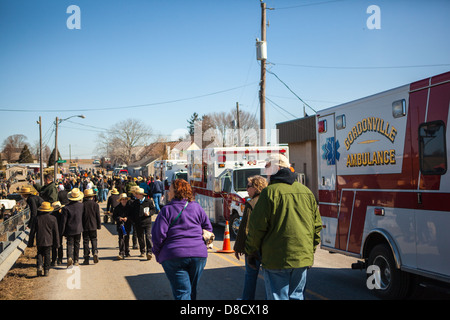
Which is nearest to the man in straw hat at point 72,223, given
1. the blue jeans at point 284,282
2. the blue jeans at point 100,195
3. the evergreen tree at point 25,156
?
the blue jeans at point 284,282

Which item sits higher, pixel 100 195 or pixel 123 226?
pixel 123 226

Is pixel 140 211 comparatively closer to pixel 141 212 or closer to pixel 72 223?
pixel 141 212

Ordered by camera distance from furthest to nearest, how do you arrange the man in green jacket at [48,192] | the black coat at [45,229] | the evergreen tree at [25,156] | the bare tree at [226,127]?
the evergreen tree at [25,156] → the bare tree at [226,127] → the man in green jacket at [48,192] → the black coat at [45,229]

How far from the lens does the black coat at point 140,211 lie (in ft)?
34.0

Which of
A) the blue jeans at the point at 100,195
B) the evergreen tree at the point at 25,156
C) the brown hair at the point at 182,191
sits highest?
the evergreen tree at the point at 25,156

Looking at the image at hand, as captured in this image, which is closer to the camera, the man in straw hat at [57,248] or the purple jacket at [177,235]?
the purple jacket at [177,235]

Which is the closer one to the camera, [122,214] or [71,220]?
[71,220]

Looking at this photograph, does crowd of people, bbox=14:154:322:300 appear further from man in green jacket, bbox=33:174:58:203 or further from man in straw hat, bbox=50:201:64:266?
man in green jacket, bbox=33:174:58:203

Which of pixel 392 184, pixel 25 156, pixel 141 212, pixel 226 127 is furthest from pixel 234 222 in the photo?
pixel 25 156

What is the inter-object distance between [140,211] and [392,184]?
607cm

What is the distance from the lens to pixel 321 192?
326 inches

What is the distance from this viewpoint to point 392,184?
253 inches

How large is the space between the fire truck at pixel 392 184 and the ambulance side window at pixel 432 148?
0.5 inches

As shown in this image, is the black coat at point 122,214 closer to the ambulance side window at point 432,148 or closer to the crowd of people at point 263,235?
the crowd of people at point 263,235
